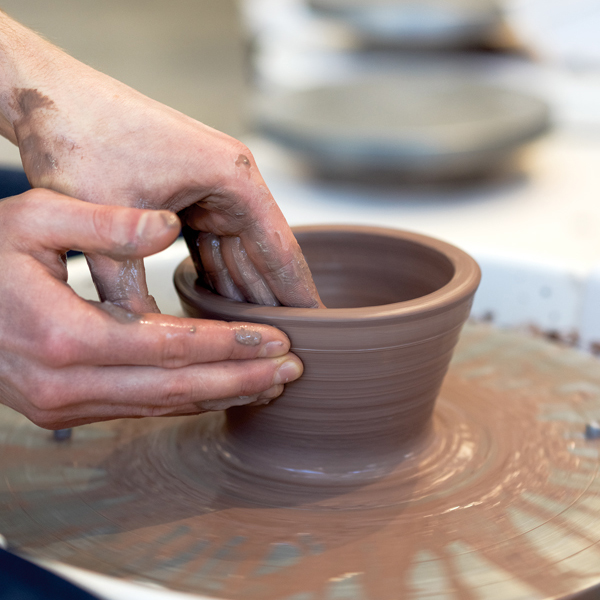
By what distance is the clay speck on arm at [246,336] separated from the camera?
28.5 inches

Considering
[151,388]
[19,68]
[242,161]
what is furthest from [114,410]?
[19,68]

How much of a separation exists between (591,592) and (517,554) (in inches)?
2.8

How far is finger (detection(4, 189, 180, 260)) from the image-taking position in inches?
25.5

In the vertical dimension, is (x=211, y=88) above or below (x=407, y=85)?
below

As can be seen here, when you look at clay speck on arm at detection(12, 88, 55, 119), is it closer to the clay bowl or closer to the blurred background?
the blurred background

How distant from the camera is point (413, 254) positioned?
979mm

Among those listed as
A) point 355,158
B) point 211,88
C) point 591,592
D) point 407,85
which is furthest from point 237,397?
point 211,88

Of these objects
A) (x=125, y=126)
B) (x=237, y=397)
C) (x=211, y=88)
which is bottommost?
(x=211, y=88)

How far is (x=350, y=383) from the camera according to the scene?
779 mm

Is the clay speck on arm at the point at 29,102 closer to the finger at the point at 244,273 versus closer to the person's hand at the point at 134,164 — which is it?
the person's hand at the point at 134,164

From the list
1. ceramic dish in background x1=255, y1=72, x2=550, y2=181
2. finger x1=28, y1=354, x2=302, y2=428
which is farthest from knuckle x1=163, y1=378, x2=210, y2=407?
ceramic dish in background x1=255, y1=72, x2=550, y2=181

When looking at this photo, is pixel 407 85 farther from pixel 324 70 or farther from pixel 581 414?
pixel 581 414

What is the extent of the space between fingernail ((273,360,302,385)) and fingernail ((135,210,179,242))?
193mm

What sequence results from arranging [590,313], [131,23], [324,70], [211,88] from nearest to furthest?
[590,313], [324,70], [131,23], [211,88]
